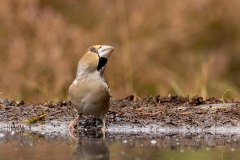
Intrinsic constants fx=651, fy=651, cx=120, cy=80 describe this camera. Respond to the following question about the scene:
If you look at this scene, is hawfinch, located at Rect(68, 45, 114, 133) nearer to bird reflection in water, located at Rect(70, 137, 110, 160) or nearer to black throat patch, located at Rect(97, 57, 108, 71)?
black throat patch, located at Rect(97, 57, 108, 71)

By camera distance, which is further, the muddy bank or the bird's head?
the muddy bank

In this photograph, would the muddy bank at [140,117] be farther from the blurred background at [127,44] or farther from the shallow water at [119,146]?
the blurred background at [127,44]

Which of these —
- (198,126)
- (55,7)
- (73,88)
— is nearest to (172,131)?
(198,126)

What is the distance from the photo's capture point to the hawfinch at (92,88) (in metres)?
7.09

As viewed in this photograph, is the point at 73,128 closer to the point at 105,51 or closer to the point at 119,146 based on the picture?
the point at 105,51

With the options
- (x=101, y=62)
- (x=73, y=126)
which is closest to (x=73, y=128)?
(x=73, y=126)

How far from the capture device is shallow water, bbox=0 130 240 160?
583cm

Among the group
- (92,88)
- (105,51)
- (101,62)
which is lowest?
(92,88)

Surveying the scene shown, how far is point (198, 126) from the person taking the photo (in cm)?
739

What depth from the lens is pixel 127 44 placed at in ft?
39.1

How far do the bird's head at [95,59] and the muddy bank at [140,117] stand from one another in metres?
0.68

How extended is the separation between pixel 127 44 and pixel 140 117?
4.44 m

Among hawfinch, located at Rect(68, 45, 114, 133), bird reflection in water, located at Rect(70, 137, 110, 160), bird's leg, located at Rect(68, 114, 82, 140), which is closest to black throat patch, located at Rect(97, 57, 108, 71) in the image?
hawfinch, located at Rect(68, 45, 114, 133)

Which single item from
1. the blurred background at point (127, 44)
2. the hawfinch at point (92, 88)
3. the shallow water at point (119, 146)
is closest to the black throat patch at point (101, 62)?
the hawfinch at point (92, 88)
